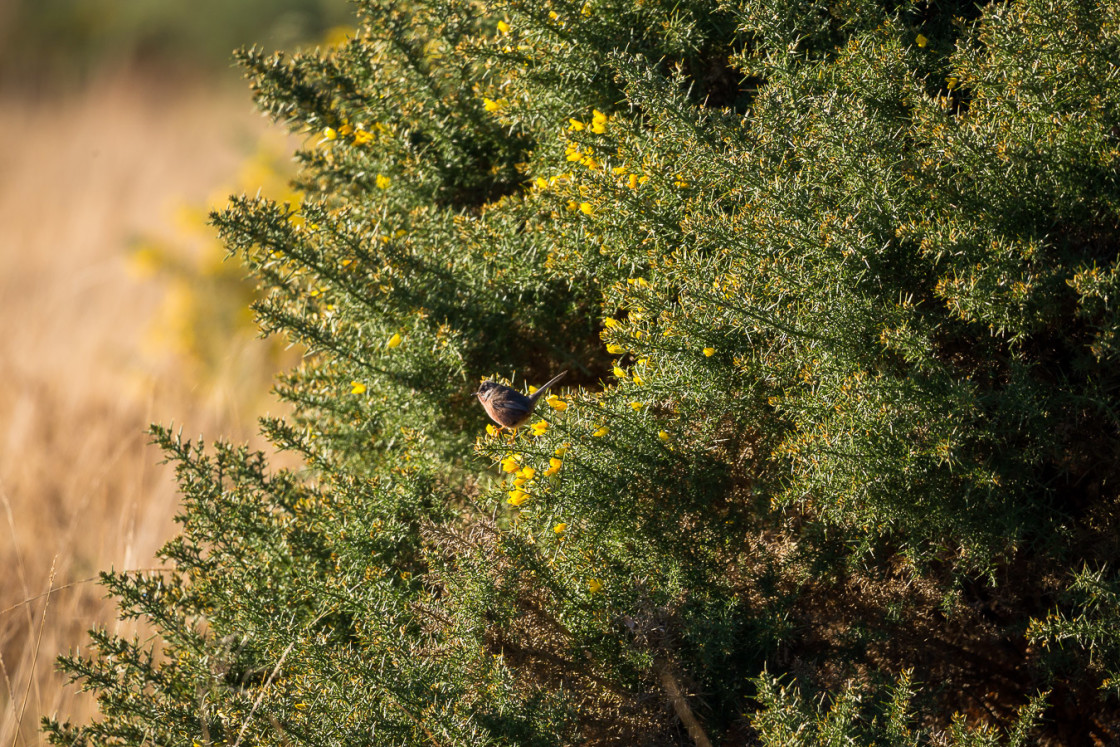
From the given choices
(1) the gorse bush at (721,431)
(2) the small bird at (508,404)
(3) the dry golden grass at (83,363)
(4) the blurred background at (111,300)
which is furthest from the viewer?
(4) the blurred background at (111,300)

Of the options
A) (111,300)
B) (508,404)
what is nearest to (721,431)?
(508,404)

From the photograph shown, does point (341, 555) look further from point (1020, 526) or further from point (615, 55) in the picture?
point (1020, 526)

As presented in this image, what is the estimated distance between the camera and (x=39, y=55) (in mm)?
19703

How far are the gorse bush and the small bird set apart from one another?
0.27ft

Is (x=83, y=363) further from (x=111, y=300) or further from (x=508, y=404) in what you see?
(x=508, y=404)

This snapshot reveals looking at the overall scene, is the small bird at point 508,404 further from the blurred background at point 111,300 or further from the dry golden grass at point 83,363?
the blurred background at point 111,300

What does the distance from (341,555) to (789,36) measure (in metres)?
2.30

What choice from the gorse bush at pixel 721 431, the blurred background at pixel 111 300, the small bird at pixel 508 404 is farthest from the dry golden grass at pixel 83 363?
the small bird at pixel 508 404

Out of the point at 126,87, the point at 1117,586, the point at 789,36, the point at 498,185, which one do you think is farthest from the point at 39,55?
the point at 1117,586

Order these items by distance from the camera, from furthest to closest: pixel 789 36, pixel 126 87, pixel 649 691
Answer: pixel 126 87, pixel 789 36, pixel 649 691

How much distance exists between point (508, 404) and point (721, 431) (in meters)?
0.68

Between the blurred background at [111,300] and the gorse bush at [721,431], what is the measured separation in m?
0.96

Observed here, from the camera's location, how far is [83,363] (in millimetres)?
8258

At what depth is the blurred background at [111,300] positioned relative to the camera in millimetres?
4430
